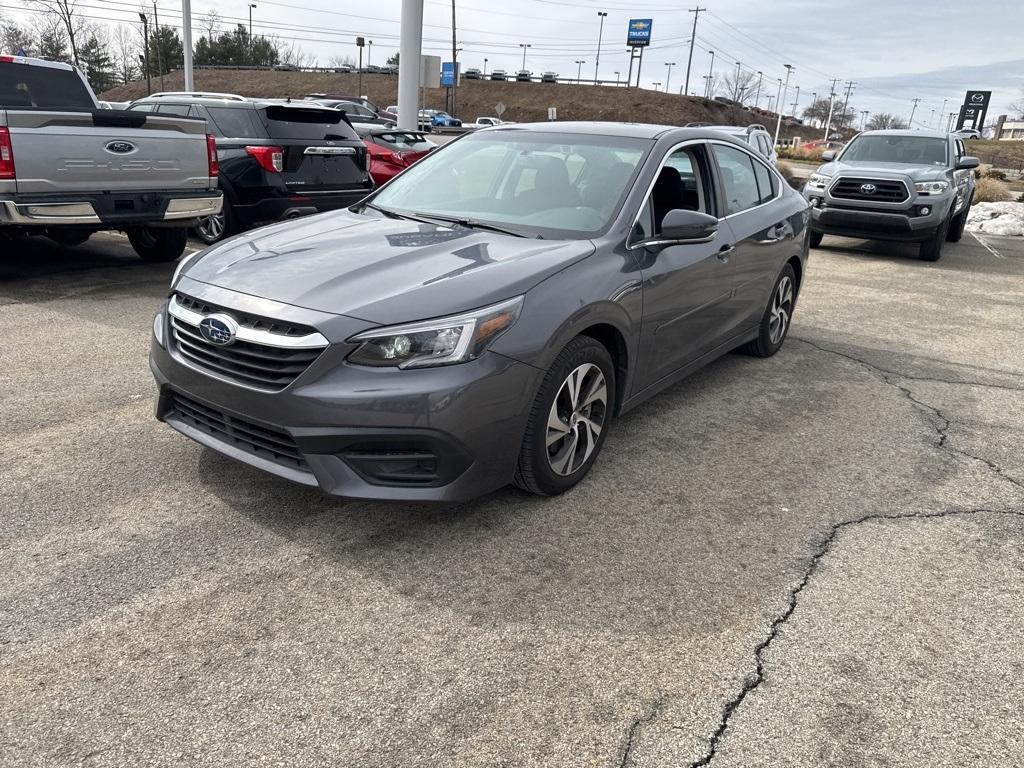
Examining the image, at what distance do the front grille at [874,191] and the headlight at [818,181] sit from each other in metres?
0.24

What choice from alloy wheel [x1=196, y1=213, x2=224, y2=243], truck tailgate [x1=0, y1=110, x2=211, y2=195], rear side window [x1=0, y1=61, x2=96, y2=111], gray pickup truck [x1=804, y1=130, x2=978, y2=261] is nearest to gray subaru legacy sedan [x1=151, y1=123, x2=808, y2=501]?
truck tailgate [x1=0, y1=110, x2=211, y2=195]

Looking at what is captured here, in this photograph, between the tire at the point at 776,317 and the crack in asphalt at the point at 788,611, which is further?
the tire at the point at 776,317

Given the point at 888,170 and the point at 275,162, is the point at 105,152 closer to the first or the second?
the point at 275,162

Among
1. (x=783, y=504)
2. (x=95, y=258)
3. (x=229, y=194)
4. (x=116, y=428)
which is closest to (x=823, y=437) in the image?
(x=783, y=504)

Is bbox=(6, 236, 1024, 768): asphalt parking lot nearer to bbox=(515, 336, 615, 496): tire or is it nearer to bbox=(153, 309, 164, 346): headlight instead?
bbox=(515, 336, 615, 496): tire

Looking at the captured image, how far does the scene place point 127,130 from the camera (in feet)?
22.0

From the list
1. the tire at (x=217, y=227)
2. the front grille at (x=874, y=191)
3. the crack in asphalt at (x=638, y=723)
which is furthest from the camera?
the front grille at (x=874, y=191)

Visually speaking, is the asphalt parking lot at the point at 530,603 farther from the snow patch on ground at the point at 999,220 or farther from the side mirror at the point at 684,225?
the snow patch on ground at the point at 999,220

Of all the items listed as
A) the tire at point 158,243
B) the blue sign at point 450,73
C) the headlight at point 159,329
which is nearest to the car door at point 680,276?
the headlight at point 159,329

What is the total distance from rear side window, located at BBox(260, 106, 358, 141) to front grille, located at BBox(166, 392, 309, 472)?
6000mm

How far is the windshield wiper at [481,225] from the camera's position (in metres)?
3.78

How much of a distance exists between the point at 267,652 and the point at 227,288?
1469mm

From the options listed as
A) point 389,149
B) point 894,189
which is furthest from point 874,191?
point 389,149

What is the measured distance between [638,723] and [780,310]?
4379mm
